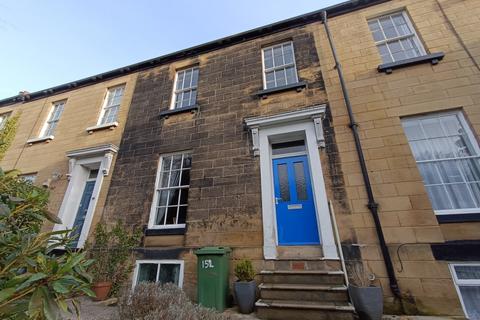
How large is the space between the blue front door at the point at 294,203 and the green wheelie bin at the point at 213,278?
138 centimetres

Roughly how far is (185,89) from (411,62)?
6556 mm

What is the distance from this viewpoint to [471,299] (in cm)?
362

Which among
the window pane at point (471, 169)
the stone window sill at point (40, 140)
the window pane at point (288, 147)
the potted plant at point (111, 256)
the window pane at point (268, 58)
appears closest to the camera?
the window pane at point (471, 169)

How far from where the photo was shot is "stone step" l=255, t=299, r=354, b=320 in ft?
11.2

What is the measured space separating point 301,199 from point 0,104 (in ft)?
49.5

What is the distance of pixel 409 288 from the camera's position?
3.82 m

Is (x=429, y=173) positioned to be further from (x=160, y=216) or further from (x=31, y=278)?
(x=160, y=216)

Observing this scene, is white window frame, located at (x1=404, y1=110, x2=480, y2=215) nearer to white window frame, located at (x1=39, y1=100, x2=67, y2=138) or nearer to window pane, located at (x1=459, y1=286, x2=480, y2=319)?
window pane, located at (x1=459, y1=286, x2=480, y2=319)

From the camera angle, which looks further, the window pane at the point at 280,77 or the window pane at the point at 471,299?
the window pane at the point at 280,77

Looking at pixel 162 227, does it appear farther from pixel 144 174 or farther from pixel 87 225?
pixel 87 225

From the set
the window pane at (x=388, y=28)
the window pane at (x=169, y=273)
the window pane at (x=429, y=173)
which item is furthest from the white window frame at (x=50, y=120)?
the window pane at (x=388, y=28)

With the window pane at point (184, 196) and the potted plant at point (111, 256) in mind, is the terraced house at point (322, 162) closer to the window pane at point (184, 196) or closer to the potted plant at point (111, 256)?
the window pane at point (184, 196)

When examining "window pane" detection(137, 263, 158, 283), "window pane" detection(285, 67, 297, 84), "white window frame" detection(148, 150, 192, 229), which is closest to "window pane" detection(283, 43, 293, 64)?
"window pane" detection(285, 67, 297, 84)

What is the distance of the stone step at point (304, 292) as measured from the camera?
371 centimetres
